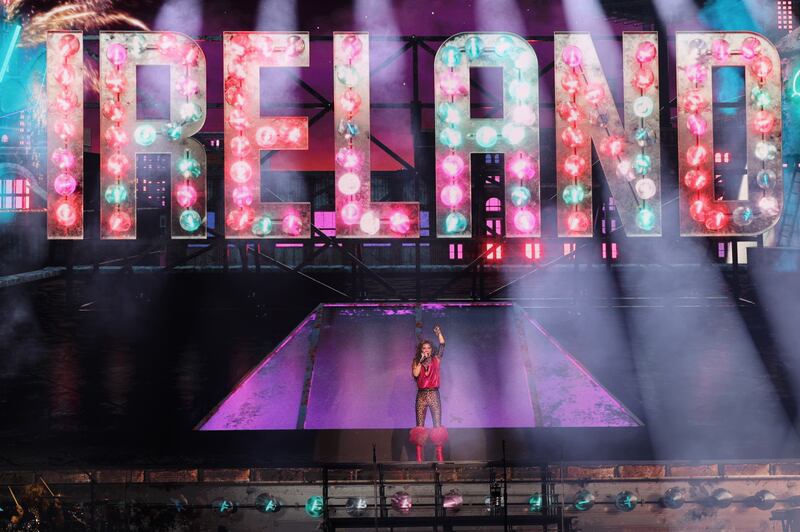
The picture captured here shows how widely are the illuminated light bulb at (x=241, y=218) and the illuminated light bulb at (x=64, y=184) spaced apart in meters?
2.34

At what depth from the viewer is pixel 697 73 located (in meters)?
9.86

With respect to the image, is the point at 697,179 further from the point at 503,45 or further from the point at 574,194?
the point at 503,45

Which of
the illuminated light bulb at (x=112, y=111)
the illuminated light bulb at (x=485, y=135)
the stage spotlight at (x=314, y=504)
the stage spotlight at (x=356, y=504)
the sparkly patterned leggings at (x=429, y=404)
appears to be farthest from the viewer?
the illuminated light bulb at (x=485, y=135)

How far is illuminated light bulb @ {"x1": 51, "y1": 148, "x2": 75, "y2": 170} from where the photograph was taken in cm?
974

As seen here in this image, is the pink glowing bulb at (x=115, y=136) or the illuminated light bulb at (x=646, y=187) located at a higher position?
the pink glowing bulb at (x=115, y=136)

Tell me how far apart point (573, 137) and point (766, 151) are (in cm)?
294

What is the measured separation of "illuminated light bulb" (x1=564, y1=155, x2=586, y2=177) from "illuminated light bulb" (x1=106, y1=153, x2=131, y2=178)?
666 cm

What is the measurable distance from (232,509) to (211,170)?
25561 mm

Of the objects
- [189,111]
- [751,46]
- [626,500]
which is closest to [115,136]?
[189,111]

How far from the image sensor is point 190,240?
34.1 feet

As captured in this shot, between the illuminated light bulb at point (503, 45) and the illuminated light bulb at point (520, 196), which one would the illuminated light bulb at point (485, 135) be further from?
the illuminated light bulb at point (503, 45)

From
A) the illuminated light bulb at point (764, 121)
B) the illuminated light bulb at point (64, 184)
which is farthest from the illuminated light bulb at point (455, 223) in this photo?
the illuminated light bulb at point (64, 184)

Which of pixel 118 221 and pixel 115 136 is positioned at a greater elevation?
pixel 115 136

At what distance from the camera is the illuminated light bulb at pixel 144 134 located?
973 cm
